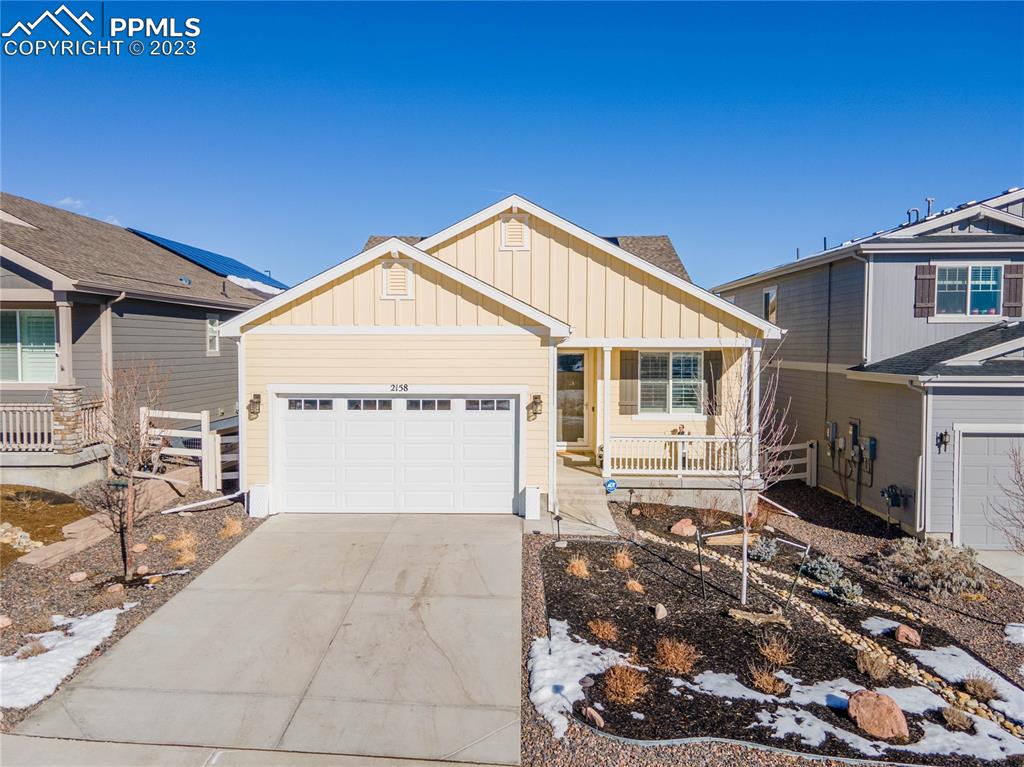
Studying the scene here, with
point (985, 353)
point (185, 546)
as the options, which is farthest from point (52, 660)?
point (985, 353)

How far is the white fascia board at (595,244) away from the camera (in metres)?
12.7

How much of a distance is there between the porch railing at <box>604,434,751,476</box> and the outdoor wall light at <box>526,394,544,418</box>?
6.91ft

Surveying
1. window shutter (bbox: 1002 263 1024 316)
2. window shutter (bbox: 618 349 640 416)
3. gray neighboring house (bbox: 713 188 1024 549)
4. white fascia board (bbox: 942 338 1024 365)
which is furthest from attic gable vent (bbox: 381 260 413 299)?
window shutter (bbox: 1002 263 1024 316)

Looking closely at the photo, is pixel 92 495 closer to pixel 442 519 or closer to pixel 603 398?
pixel 442 519

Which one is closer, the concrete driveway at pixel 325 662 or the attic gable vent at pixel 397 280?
the concrete driveway at pixel 325 662

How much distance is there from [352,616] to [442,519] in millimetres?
3801

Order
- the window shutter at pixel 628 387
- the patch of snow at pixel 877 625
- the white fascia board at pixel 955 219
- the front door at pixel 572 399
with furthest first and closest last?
the front door at pixel 572 399, the window shutter at pixel 628 387, the white fascia board at pixel 955 219, the patch of snow at pixel 877 625

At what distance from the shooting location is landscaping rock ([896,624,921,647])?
7.15m

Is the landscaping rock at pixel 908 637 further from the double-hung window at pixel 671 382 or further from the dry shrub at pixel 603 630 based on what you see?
the double-hung window at pixel 671 382

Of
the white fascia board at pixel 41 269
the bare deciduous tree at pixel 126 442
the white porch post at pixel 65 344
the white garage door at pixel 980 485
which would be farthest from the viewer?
the white porch post at pixel 65 344

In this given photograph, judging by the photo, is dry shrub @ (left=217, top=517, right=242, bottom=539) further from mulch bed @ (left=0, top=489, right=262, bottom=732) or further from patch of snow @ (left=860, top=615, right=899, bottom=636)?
patch of snow @ (left=860, top=615, right=899, bottom=636)

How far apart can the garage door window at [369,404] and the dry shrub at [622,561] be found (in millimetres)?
4786

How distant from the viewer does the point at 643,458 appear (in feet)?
43.1

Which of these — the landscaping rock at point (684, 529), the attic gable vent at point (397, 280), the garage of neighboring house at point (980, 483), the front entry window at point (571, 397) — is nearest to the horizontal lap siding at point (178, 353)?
the attic gable vent at point (397, 280)
